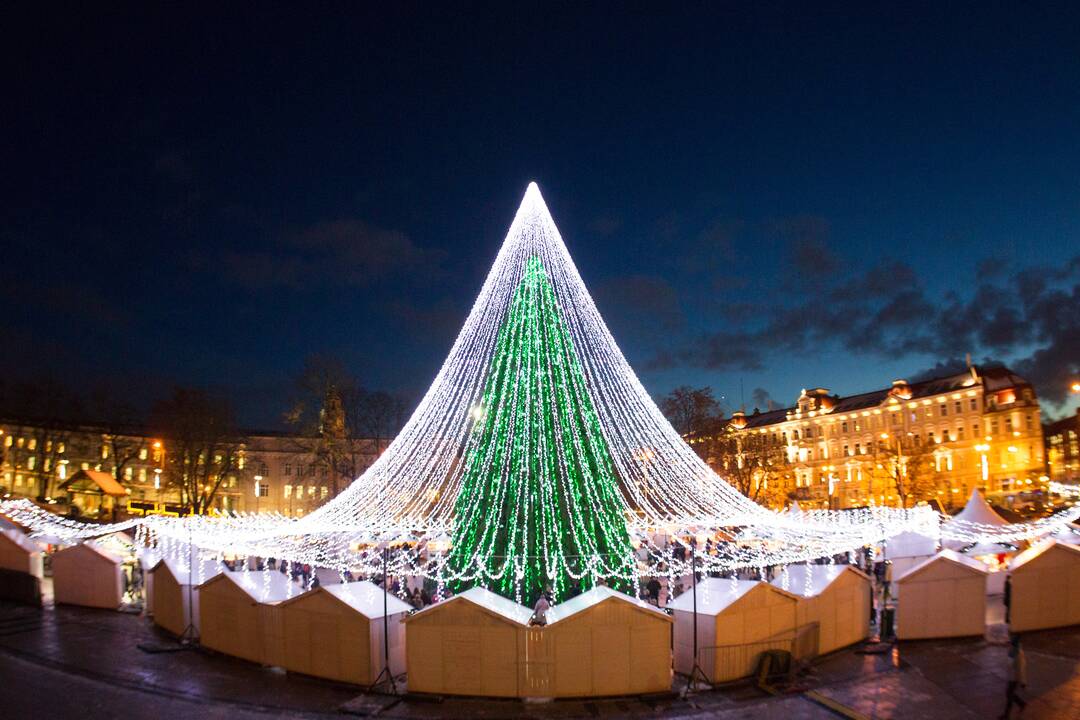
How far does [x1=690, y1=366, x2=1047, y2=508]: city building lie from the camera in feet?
176

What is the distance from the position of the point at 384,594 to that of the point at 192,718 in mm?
3636

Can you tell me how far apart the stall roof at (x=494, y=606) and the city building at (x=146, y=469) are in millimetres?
31471

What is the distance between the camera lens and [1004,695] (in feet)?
40.1

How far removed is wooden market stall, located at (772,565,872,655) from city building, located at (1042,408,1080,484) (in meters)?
67.3

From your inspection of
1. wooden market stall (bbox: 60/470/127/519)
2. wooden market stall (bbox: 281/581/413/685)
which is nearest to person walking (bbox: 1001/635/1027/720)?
wooden market stall (bbox: 281/581/413/685)

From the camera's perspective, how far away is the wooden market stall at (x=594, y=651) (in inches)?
505

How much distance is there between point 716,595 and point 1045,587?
9022 millimetres

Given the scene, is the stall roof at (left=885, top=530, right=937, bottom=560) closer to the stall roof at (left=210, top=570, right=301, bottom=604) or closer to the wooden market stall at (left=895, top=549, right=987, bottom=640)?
the wooden market stall at (left=895, top=549, right=987, bottom=640)

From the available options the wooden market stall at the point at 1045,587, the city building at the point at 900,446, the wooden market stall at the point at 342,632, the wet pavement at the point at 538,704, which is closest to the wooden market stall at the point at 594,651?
the wet pavement at the point at 538,704

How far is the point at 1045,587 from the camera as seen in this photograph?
672 inches

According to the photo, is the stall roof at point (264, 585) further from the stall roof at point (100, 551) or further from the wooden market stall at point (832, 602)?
the wooden market stall at point (832, 602)

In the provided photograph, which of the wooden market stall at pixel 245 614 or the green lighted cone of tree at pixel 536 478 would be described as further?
the green lighted cone of tree at pixel 536 478

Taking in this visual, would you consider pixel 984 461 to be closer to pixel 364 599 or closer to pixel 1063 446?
pixel 1063 446

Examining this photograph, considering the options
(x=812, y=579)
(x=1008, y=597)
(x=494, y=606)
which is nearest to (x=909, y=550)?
(x=1008, y=597)
